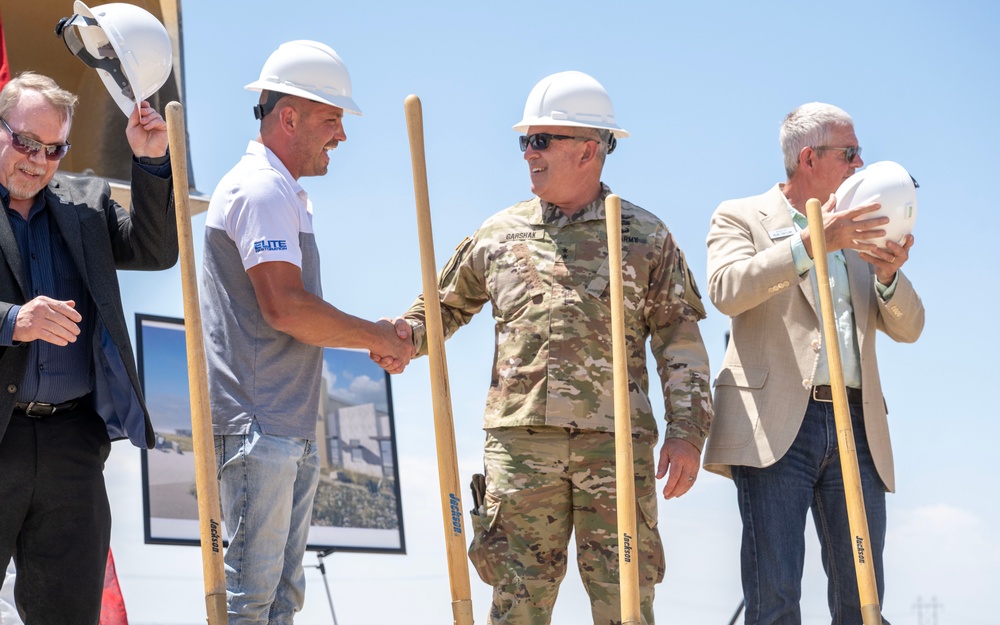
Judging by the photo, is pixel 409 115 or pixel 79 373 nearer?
pixel 79 373

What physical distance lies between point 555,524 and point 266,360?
1.34 m

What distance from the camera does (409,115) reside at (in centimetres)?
456

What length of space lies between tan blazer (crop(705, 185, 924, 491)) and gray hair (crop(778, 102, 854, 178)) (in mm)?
174

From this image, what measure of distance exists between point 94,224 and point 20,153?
1.12 ft

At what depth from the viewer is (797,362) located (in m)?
5.29

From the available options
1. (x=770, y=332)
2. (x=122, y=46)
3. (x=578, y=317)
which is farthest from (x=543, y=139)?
(x=122, y=46)

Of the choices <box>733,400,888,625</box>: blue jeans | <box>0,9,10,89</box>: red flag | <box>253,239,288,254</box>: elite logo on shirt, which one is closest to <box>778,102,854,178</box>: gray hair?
<box>733,400,888,625</box>: blue jeans

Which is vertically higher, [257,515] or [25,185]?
[25,185]

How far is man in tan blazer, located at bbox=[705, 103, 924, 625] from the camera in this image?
5090 mm

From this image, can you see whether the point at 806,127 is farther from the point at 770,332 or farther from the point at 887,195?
the point at 770,332

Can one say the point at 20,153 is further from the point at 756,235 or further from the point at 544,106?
the point at 756,235

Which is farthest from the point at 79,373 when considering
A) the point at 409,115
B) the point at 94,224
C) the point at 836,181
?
the point at 836,181

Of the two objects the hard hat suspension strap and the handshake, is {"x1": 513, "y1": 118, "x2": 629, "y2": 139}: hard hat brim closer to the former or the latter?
the handshake

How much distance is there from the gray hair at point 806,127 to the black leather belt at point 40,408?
3.20 m
